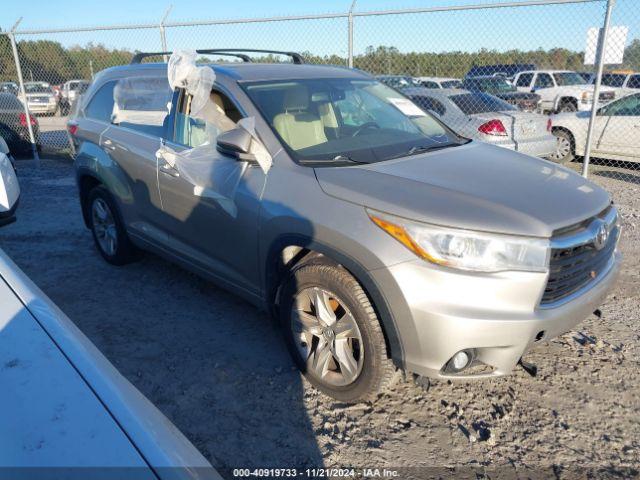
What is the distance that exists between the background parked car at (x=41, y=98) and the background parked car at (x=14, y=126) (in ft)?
49.3

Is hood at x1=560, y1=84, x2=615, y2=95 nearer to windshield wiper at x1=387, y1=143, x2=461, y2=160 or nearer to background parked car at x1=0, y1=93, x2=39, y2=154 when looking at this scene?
windshield wiper at x1=387, y1=143, x2=461, y2=160

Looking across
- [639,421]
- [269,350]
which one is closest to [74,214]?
[269,350]

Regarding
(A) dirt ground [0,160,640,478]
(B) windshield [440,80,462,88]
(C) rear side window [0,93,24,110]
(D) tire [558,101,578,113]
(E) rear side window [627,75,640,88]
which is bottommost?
(A) dirt ground [0,160,640,478]

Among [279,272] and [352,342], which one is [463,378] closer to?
[352,342]

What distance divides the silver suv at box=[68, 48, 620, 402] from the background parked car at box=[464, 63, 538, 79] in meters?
13.1

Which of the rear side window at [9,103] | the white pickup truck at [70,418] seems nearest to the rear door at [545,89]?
the rear side window at [9,103]

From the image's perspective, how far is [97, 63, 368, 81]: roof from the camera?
11.4 ft

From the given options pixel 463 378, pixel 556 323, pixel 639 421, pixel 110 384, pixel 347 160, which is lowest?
pixel 639 421

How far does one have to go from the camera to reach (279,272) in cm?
304

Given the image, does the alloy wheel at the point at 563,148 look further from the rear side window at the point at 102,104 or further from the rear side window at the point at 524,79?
the rear side window at the point at 524,79

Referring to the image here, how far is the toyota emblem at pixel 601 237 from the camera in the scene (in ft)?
8.76

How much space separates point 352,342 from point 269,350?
2.80 ft

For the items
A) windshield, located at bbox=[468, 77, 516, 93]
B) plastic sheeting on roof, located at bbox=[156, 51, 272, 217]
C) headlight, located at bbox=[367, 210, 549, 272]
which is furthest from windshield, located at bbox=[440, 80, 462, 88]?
headlight, located at bbox=[367, 210, 549, 272]

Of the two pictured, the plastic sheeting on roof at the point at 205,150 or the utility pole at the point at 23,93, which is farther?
the utility pole at the point at 23,93
